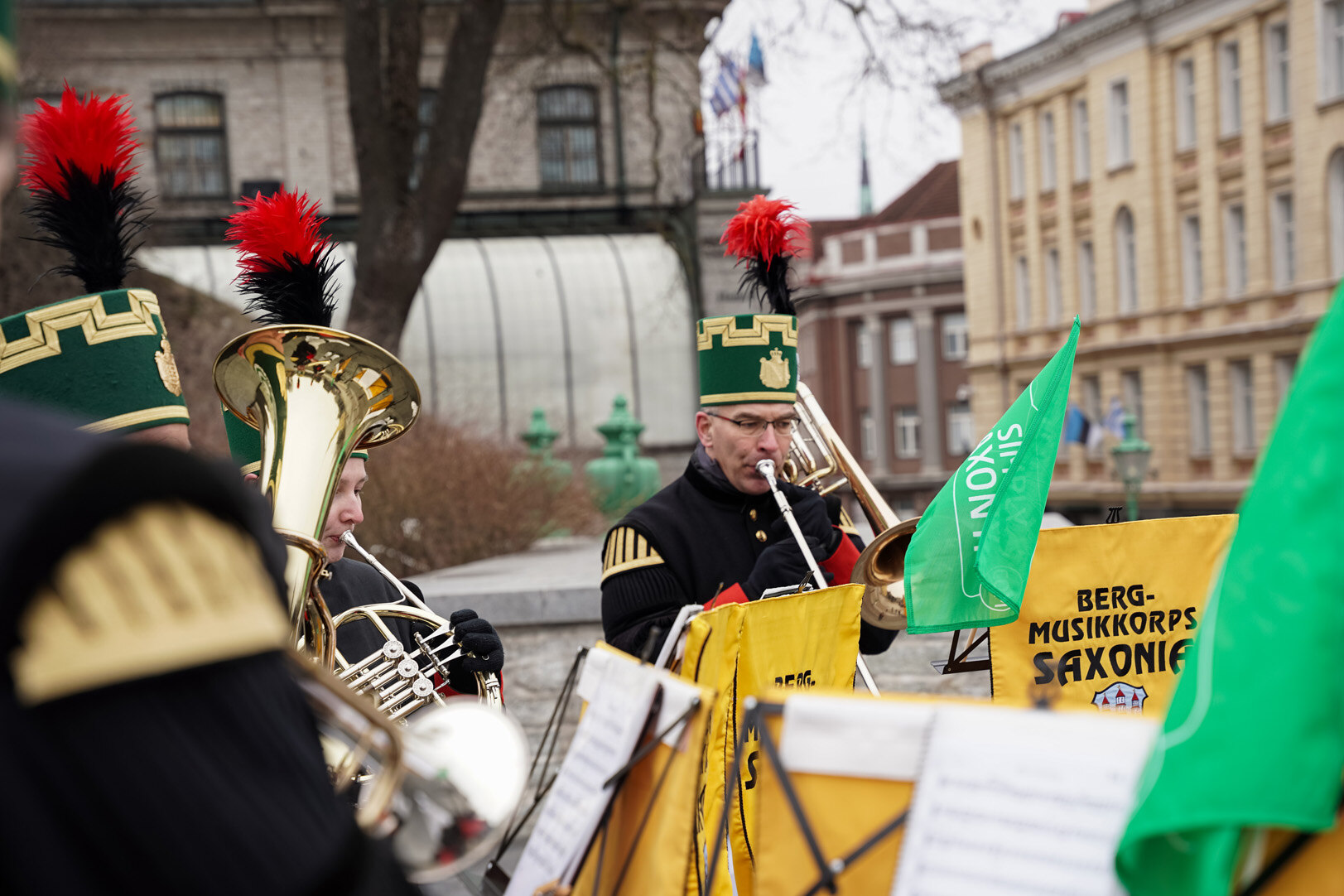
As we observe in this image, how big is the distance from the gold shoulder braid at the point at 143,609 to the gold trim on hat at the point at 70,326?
1377 millimetres

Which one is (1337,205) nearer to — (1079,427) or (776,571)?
(1079,427)

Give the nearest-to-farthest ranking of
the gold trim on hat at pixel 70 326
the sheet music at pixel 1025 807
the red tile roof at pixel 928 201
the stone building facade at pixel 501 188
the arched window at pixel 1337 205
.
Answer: the sheet music at pixel 1025 807
the gold trim on hat at pixel 70 326
the stone building facade at pixel 501 188
the arched window at pixel 1337 205
the red tile roof at pixel 928 201

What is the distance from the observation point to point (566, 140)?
22.3 metres

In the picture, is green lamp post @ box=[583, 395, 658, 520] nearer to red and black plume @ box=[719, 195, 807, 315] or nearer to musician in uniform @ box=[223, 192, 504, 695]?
red and black plume @ box=[719, 195, 807, 315]

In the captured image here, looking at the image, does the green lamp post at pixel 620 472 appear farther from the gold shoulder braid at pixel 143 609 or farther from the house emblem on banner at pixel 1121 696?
the gold shoulder braid at pixel 143 609

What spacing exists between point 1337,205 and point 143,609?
1247 inches

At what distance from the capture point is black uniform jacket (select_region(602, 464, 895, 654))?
3350mm

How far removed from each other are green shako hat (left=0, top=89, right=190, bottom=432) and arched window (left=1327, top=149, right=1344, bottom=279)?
29937mm

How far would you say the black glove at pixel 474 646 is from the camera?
2.88 meters

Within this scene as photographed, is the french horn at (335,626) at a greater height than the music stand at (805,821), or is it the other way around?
the french horn at (335,626)

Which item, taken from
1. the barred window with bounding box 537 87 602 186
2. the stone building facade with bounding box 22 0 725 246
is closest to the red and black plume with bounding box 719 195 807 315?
the stone building facade with bounding box 22 0 725 246

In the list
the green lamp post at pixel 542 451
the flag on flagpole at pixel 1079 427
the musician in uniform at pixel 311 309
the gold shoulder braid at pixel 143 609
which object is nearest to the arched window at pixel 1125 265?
the flag on flagpole at pixel 1079 427

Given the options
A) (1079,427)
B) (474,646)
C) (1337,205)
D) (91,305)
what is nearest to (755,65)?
(474,646)

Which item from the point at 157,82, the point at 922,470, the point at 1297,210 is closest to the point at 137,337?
the point at 157,82
